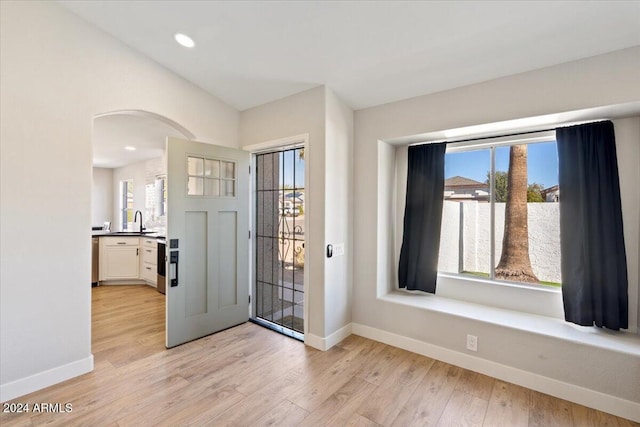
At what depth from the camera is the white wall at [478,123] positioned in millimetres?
2074

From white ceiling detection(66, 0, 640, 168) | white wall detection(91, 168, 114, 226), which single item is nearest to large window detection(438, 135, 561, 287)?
white ceiling detection(66, 0, 640, 168)

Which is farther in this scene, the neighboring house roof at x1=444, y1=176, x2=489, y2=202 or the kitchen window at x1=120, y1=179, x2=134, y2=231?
the kitchen window at x1=120, y1=179, x2=134, y2=231

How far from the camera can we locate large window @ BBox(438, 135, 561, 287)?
8.78ft

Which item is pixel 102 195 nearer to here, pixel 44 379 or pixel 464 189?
pixel 44 379

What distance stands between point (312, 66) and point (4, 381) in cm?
344

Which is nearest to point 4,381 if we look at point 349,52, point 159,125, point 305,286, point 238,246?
point 238,246

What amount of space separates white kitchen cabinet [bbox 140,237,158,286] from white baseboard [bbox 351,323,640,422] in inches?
152

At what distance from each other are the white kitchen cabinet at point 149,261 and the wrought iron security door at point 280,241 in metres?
2.34

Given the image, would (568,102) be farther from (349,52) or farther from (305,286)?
(305,286)

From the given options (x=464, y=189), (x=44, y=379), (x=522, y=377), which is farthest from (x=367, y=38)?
(x=44, y=379)

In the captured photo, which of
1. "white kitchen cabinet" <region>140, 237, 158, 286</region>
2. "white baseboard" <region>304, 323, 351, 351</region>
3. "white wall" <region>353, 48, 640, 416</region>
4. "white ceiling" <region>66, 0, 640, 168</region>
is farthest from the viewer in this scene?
"white kitchen cabinet" <region>140, 237, 158, 286</region>

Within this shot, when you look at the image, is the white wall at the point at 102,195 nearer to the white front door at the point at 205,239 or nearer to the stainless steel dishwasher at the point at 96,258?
the stainless steel dishwasher at the point at 96,258

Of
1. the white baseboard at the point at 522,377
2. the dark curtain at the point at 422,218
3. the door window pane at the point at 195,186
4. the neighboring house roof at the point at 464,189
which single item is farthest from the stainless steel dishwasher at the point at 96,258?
the neighboring house roof at the point at 464,189

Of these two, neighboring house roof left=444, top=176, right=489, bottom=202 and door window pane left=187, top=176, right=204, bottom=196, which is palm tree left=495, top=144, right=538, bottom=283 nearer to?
neighboring house roof left=444, top=176, right=489, bottom=202
